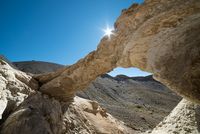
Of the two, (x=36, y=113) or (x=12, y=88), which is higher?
(x=12, y=88)

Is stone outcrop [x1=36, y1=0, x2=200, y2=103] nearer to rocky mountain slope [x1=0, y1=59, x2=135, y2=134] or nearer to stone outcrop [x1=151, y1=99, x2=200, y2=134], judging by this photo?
rocky mountain slope [x1=0, y1=59, x2=135, y2=134]

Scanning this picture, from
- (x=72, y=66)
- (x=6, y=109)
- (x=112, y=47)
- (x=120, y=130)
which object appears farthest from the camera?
(x=120, y=130)

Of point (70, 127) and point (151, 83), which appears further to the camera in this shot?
point (151, 83)

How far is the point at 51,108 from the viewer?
702 cm

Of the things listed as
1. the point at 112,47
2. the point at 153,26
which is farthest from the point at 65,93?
the point at 153,26

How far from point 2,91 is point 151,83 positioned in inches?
2032

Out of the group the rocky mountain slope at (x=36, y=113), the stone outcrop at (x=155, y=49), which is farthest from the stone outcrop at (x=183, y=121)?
the rocky mountain slope at (x=36, y=113)

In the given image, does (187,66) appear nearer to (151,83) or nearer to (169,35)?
(169,35)

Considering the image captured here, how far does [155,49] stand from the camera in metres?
4.16

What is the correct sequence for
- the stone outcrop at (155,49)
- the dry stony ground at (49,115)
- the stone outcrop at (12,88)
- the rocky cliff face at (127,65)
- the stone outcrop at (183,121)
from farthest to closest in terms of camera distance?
the stone outcrop at (12,88)
the dry stony ground at (49,115)
the stone outcrop at (183,121)
the rocky cliff face at (127,65)
the stone outcrop at (155,49)

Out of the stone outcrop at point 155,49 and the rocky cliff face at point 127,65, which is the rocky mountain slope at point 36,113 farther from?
the stone outcrop at point 155,49

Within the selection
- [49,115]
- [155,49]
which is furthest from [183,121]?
[49,115]

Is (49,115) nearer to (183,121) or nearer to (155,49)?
(155,49)

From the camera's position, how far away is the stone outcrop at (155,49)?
3047mm
